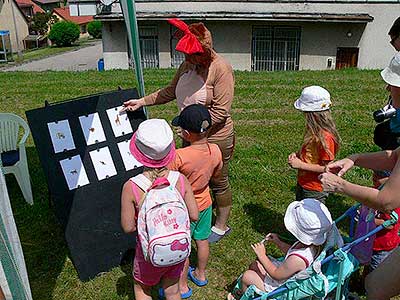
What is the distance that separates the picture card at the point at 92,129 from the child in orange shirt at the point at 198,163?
93 cm

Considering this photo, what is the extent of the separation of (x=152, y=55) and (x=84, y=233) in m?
16.7

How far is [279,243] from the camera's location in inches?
123

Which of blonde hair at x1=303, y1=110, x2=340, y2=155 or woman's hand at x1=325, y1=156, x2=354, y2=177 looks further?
blonde hair at x1=303, y1=110, x2=340, y2=155

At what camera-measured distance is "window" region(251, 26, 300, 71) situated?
18344 millimetres

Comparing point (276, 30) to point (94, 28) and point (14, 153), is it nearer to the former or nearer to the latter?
point (14, 153)

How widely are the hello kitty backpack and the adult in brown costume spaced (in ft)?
3.88

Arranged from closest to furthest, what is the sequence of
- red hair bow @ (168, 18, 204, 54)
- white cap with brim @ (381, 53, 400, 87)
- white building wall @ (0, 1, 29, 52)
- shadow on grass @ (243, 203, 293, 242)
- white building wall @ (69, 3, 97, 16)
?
1. white cap with brim @ (381, 53, 400, 87)
2. red hair bow @ (168, 18, 204, 54)
3. shadow on grass @ (243, 203, 293, 242)
4. white building wall @ (69, 3, 97, 16)
5. white building wall @ (0, 1, 29, 52)

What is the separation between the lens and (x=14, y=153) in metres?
4.97

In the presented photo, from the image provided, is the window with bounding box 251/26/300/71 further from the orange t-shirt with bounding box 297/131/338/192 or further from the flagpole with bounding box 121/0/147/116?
the orange t-shirt with bounding box 297/131/338/192

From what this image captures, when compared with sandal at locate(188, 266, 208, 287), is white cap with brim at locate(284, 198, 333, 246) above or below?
above

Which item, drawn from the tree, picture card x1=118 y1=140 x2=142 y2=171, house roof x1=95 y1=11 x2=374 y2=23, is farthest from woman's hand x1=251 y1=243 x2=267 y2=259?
the tree

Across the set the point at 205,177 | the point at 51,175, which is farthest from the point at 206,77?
the point at 51,175

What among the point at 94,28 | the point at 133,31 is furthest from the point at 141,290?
the point at 94,28

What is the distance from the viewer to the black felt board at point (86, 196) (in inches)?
140
